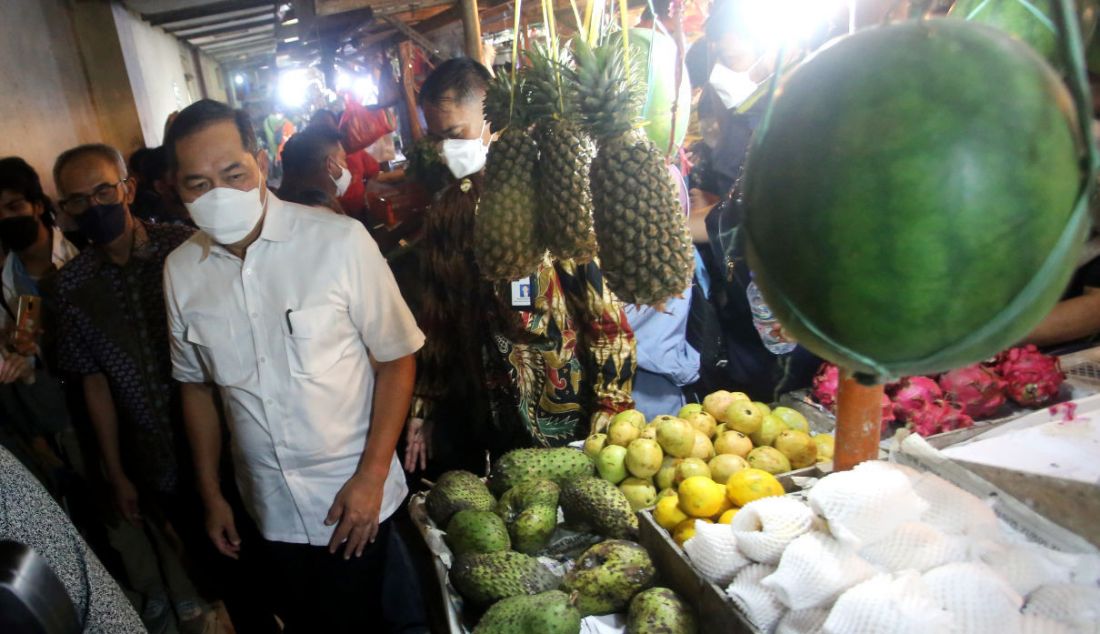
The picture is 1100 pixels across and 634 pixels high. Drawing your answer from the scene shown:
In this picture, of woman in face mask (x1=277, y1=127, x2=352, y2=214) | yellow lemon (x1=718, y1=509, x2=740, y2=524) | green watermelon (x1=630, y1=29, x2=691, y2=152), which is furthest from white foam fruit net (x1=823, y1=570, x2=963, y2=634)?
woman in face mask (x1=277, y1=127, x2=352, y2=214)

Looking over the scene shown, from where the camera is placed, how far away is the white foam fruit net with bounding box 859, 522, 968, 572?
1.38 m

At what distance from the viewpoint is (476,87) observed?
2.40 metres

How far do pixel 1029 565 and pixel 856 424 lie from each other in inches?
17.3

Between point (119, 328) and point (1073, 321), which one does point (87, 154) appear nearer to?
point (119, 328)

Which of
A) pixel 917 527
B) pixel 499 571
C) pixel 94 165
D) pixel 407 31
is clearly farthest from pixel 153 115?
pixel 917 527

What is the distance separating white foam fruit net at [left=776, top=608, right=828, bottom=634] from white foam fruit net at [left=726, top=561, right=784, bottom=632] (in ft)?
0.08

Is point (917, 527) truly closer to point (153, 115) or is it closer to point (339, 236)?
point (339, 236)

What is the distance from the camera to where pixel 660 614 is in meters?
1.59

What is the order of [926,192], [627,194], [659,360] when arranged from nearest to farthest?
[926,192], [627,194], [659,360]

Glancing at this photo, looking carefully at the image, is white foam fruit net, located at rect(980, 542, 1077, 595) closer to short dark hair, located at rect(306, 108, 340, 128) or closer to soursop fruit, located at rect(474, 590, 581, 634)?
soursop fruit, located at rect(474, 590, 581, 634)

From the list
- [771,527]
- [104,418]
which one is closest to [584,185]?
[771,527]

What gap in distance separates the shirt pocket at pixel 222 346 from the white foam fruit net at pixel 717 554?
151 cm

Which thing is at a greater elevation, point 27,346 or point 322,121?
point 322,121

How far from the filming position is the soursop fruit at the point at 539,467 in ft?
7.22
